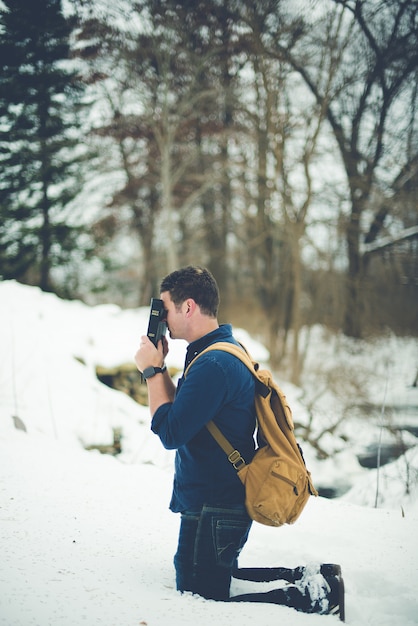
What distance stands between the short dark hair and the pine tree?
380 cm

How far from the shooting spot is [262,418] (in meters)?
2.13

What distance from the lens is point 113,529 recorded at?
2830mm

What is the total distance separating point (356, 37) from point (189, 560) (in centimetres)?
1157

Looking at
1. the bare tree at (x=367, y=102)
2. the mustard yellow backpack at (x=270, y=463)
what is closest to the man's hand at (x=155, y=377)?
the mustard yellow backpack at (x=270, y=463)

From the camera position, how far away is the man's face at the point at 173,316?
89.6 inches

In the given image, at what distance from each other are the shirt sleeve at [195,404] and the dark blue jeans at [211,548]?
1.32 feet

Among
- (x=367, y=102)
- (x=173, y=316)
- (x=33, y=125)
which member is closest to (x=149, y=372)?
(x=173, y=316)

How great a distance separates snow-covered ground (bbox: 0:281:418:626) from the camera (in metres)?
2.00

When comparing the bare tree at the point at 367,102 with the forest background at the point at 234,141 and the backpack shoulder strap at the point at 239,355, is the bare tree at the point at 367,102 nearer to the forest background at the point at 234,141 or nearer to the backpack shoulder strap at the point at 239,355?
the forest background at the point at 234,141

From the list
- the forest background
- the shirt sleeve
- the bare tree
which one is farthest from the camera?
the bare tree

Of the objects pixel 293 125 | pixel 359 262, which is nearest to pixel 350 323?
pixel 359 262

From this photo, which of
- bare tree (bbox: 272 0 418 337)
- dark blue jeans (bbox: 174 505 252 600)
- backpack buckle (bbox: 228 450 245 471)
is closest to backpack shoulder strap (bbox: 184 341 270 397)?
backpack buckle (bbox: 228 450 245 471)

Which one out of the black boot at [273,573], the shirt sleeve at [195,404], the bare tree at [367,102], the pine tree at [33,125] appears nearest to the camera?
the shirt sleeve at [195,404]

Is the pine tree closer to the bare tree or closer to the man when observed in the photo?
the man
